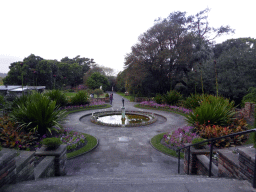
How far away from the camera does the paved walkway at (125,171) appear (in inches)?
87.4

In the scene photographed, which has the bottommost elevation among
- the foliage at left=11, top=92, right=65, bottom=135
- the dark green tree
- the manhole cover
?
the manhole cover

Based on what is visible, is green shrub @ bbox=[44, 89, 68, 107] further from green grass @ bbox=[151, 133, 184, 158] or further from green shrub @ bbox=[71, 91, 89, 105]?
green grass @ bbox=[151, 133, 184, 158]

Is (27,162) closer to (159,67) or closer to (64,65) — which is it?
(159,67)

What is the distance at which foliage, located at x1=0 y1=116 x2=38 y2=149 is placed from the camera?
5.03 metres

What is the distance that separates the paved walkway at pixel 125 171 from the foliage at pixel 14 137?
1716 mm

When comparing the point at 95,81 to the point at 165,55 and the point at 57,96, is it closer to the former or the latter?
the point at 165,55

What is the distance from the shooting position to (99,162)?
16.6 feet

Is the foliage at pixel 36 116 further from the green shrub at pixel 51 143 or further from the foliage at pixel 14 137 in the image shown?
the green shrub at pixel 51 143

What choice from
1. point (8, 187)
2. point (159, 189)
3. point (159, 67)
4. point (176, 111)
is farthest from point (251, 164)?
point (159, 67)

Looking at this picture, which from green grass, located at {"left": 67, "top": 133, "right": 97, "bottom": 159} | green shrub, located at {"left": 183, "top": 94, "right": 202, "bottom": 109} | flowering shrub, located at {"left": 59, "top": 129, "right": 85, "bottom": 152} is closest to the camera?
green grass, located at {"left": 67, "top": 133, "right": 97, "bottom": 159}

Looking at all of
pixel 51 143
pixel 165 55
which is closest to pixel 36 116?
pixel 51 143

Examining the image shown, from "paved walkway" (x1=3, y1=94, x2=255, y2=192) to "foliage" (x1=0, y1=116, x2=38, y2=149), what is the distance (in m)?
1.72

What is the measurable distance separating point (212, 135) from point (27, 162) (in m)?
5.88

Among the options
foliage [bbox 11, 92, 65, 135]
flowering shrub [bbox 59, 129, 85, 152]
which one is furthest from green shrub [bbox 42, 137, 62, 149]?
foliage [bbox 11, 92, 65, 135]
